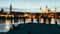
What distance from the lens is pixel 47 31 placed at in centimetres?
1114

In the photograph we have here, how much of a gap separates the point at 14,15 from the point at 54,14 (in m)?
11.7

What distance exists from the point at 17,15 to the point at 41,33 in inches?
2027

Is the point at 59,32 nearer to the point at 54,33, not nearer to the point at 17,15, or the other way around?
the point at 54,33

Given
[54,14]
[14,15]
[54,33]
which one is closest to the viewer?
[54,33]

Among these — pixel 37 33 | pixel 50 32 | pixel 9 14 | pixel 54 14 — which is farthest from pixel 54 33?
pixel 9 14

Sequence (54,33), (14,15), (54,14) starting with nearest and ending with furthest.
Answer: (54,33) → (54,14) → (14,15)

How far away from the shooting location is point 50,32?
11.0m

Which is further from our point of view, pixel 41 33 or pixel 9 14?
pixel 9 14

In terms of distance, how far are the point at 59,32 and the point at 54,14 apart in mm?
45558

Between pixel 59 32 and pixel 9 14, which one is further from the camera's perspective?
pixel 9 14

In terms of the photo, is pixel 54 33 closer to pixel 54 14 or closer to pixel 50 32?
pixel 50 32

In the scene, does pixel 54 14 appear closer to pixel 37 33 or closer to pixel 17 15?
pixel 17 15

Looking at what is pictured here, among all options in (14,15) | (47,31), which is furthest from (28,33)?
(14,15)

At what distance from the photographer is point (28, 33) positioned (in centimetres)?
1115
